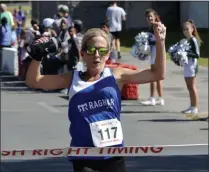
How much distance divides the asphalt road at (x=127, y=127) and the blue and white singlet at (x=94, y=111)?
4.81 meters

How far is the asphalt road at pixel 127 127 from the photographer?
34.9ft

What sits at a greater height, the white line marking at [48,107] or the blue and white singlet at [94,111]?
the blue and white singlet at [94,111]

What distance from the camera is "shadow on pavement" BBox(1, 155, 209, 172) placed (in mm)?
10289

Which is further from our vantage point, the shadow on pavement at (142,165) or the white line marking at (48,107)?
the white line marking at (48,107)

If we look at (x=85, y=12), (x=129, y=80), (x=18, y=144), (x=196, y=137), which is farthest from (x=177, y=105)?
(x=85, y=12)

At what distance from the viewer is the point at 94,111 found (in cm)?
545

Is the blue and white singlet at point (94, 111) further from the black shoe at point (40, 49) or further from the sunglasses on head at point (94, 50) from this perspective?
the black shoe at point (40, 49)

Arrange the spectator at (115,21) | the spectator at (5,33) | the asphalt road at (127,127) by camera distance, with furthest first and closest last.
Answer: the spectator at (115,21)
the spectator at (5,33)
the asphalt road at (127,127)

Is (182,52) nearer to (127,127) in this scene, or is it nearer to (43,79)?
(127,127)

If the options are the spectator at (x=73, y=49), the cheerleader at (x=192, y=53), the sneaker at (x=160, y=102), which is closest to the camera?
the cheerleader at (x=192, y=53)

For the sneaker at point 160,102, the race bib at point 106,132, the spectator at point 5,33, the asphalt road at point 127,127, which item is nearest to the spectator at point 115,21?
the spectator at point 5,33

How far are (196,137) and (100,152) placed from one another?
7.34 meters

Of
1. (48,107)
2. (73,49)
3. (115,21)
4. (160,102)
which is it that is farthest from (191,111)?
(115,21)

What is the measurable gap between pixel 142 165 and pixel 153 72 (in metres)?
4.98
